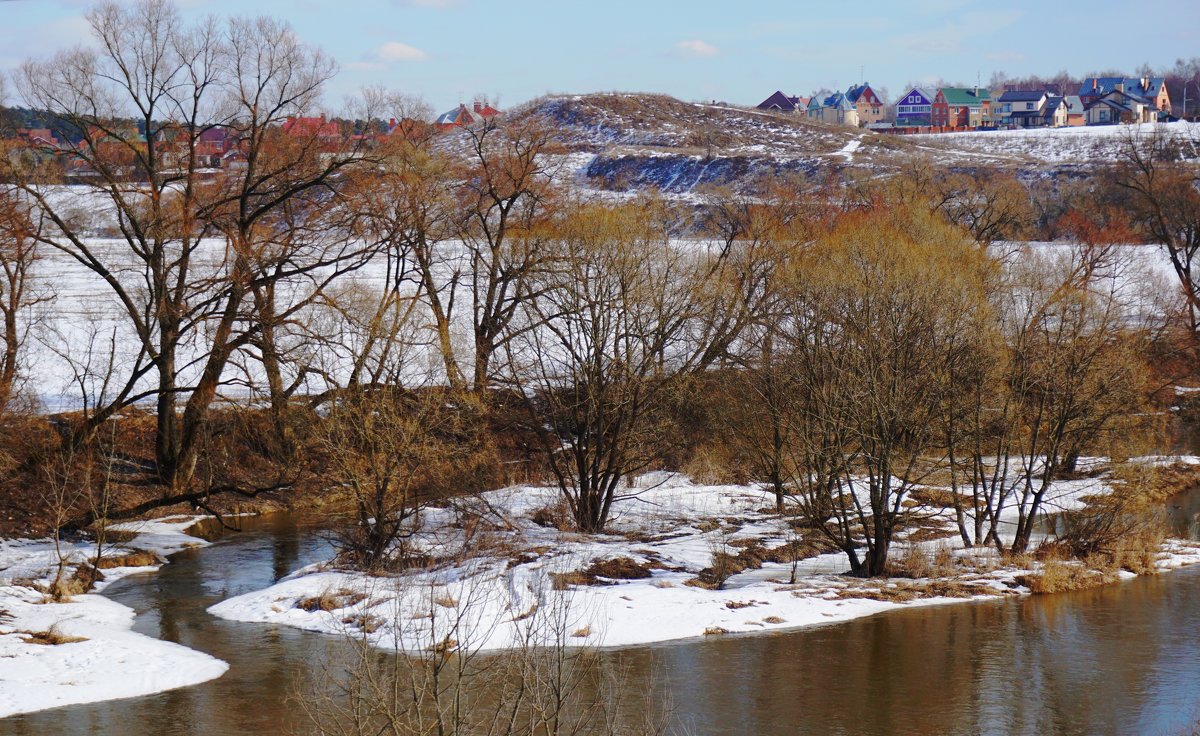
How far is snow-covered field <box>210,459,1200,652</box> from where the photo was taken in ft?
59.5

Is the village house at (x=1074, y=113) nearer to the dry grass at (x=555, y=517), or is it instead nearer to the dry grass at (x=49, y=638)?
the dry grass at (x=555, y=517)

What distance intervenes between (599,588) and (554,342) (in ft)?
31.7

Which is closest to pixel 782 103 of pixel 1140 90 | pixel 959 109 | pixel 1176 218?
pixel 959 109

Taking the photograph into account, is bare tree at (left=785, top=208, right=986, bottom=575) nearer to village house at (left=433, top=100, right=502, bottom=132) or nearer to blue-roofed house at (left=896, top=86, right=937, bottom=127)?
village house at (left=433, top=100, right=502, bottom=132)

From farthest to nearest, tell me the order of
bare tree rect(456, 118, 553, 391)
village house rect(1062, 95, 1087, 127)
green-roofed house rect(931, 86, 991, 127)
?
1. green-roofed house rect(931, 86, 991, 127)
2. village house rect(1062, 95, 1087, 127)
3. bare tree rect(456, 118, 553, 391)

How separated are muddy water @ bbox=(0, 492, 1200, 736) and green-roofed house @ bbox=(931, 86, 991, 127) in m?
131

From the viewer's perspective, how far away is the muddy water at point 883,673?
47.4ft

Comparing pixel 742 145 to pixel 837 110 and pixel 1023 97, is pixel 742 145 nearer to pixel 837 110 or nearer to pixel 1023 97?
pixel 837 110

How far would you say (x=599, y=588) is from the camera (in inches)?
797

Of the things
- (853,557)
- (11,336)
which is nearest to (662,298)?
(853,557)

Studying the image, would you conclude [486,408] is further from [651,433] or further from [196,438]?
[196,438]

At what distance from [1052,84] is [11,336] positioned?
185448mm

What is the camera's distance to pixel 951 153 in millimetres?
88812

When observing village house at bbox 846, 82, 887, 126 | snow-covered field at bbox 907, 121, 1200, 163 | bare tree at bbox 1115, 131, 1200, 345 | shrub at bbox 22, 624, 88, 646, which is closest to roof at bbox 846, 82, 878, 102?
village house at bbox 846, 82, 887, 126
